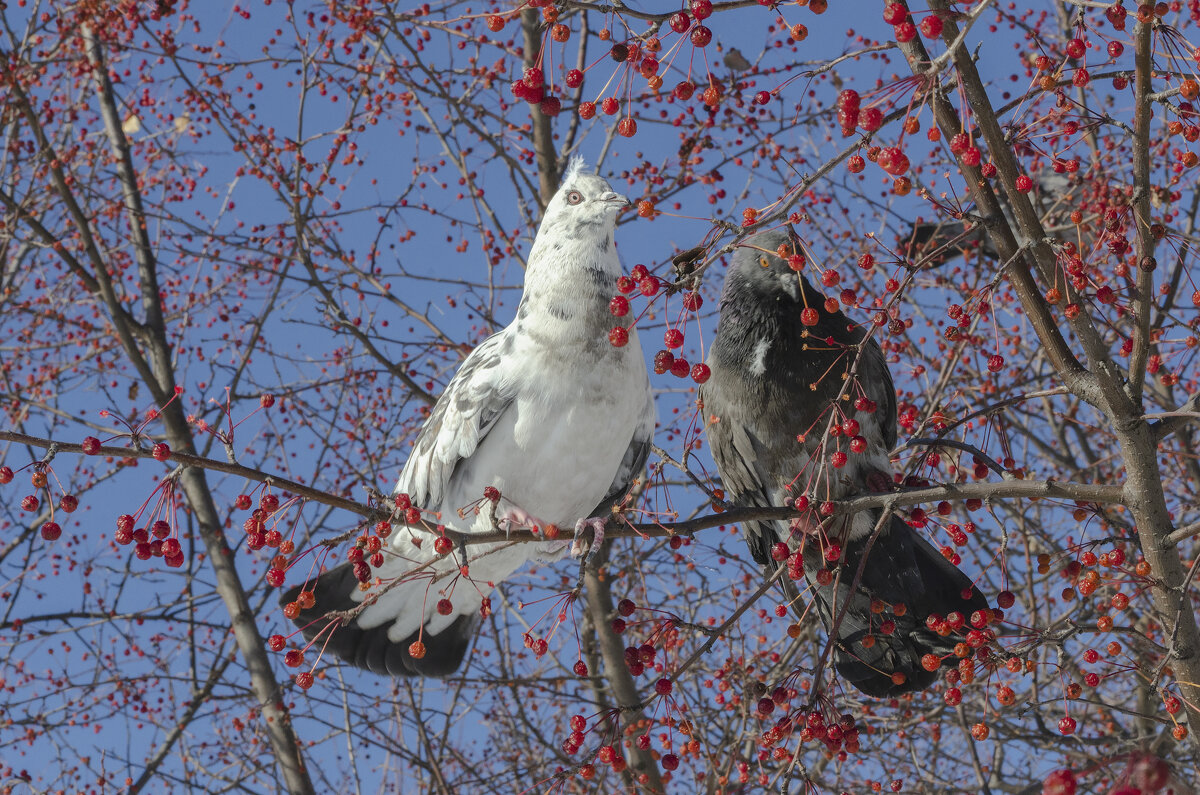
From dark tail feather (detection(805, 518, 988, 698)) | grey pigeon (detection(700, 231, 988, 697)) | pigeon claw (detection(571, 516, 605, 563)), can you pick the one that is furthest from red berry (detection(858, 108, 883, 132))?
dark tail feather (detection(805, 518, 988, 698))

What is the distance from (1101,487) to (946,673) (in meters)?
1.28

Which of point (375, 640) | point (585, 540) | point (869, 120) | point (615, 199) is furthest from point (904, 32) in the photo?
point (375, 640)

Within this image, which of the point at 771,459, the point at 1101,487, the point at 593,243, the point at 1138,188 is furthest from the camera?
the point at 771,459

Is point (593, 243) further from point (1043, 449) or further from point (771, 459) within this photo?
point (1043, 449)

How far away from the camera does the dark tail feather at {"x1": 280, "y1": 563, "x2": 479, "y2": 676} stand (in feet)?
12.3

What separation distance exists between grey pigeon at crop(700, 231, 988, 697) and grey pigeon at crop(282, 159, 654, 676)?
0.37 meters

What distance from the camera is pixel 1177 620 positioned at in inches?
96.4

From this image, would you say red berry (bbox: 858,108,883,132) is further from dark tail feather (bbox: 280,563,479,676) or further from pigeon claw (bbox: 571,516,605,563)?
dark tail feather (bbox: 280,563,479,676)

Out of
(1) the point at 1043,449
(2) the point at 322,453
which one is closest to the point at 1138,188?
(1) the point at 1043,449

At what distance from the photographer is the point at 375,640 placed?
13.0ft

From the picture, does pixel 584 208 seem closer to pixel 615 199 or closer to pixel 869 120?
pixel 615 199

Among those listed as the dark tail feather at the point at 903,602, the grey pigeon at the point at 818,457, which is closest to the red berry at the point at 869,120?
the grey pigeon at the point at 818,457

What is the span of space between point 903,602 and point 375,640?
1.98 metres

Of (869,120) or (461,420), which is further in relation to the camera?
(461,420)
